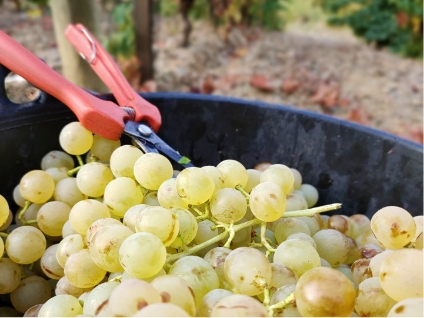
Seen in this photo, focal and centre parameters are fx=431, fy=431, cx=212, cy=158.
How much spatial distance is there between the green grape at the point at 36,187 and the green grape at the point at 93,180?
6 centimetres

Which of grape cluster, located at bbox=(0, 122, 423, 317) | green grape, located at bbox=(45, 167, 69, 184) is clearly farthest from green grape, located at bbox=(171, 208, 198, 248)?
green grape, located at bbox=(45, 167, 69, 184)

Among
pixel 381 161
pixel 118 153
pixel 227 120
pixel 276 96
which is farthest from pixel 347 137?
pixel 276 96

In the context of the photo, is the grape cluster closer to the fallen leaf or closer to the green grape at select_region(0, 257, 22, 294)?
the green grape at select_region(0, 257, 22, 294)

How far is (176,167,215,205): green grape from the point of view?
61 cm

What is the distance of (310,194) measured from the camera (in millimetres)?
876

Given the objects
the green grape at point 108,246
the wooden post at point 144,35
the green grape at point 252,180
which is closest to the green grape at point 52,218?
the green grape at point 108,246

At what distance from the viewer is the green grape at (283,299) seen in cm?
49

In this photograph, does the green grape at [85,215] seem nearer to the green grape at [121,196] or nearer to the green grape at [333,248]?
the green grape at [121,196]

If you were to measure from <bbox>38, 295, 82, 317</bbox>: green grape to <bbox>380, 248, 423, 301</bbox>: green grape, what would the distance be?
37 cm

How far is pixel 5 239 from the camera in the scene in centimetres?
74

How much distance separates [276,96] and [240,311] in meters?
2.18

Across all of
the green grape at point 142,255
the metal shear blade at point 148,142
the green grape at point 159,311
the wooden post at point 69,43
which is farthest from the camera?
the wooden post at point 69,43

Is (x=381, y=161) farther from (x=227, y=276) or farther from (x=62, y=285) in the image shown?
(x=62, y=285)

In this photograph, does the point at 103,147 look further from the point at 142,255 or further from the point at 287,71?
the point at 287,71
